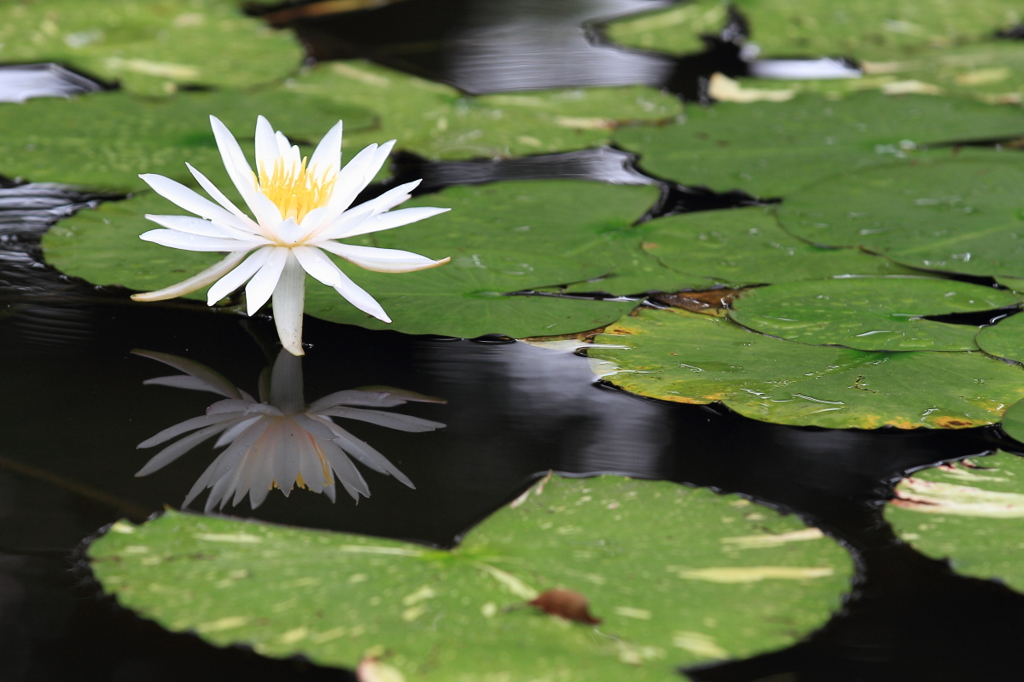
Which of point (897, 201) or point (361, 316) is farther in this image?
point (897, 201)

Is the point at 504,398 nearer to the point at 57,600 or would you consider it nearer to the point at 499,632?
the point at 499,632

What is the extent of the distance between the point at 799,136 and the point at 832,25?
141 centimetres

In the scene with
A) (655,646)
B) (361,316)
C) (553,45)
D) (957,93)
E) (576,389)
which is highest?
(553,45)

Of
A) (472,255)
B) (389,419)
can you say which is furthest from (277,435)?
(472,255)

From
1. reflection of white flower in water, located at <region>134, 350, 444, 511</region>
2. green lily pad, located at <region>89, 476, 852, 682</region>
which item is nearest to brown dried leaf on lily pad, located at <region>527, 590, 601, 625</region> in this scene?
green lily pad, located at <region>89, 476, 852, 682</region>

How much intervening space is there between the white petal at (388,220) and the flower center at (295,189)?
0.07 meters

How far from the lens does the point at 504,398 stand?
140cm

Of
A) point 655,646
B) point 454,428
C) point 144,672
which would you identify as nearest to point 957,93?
point 454,428

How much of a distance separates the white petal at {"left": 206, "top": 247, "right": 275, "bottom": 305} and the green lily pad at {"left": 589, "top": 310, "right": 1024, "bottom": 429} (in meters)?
0.55

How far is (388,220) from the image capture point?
4.66 feet

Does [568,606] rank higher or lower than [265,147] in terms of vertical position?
lower

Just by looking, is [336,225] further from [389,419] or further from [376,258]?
[389,419]

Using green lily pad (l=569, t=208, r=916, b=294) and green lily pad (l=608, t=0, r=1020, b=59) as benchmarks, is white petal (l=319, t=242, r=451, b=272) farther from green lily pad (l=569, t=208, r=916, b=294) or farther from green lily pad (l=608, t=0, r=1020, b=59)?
green lily pad (l=608, t=0, r=1020, b=59)

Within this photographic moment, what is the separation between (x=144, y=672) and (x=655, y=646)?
1.67 ft
